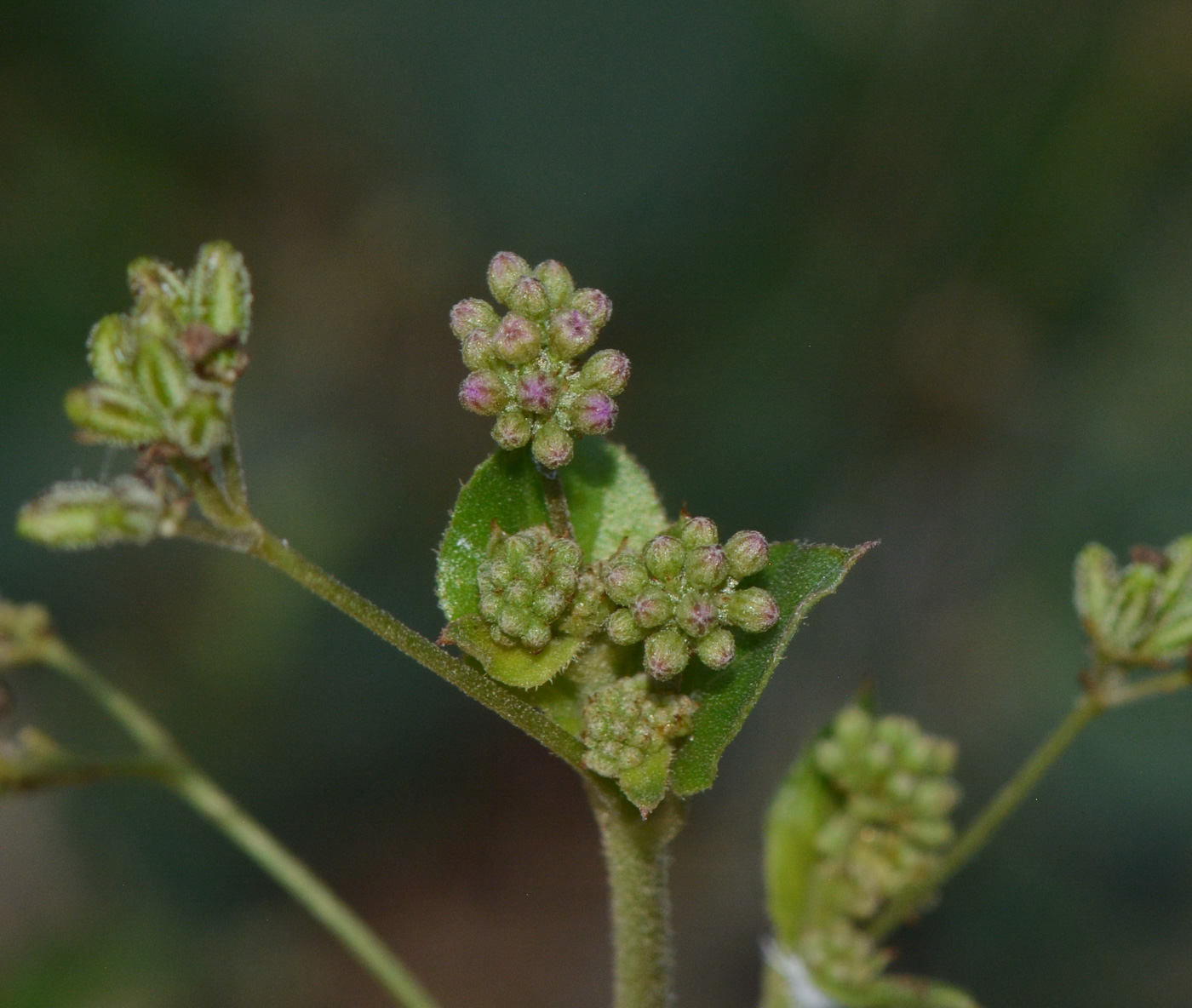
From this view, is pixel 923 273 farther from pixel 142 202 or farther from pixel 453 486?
pixel 142 202

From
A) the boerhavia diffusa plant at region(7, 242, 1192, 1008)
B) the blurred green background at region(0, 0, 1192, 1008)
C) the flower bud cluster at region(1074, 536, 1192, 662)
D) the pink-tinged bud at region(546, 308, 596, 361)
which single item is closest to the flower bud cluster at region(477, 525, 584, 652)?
the boerhavia diffusa plant at region(7, 242, 1192, 1008)

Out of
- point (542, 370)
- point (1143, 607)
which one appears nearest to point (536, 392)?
point (542, 370)

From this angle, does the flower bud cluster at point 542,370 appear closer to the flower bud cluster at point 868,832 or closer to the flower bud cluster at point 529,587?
the flower bud cluster at point 529,587

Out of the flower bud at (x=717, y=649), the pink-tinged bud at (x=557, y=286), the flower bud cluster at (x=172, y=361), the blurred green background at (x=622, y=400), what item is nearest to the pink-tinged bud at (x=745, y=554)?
the flower bud at (x=717, y=649)

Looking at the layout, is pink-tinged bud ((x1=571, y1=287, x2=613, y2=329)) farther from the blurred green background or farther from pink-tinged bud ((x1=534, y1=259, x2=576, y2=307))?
the blurred green background

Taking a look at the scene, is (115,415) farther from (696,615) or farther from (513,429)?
(696,615)
